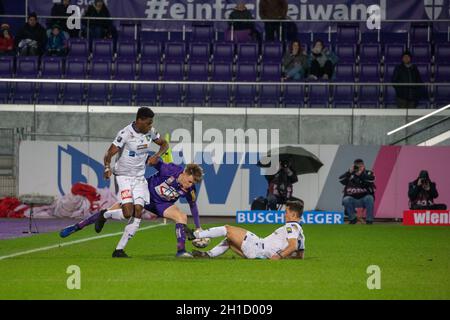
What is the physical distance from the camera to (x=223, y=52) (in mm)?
28547

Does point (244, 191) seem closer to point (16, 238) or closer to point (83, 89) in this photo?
point (83, 89)

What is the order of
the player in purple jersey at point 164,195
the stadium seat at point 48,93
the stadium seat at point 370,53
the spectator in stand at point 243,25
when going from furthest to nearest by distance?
the spectator in stand at point 243,25 < the stadium seat at point 370,53 < the stadium seat at point 48,93 < the player in purple jersey at point 164,195

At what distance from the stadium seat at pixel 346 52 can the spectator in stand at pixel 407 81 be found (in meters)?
1.55

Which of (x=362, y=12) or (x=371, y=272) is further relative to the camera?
(x=362, y=12)

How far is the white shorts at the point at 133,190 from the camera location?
1401 centimetres

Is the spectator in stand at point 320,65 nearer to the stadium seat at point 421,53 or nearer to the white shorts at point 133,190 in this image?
the stadium seat at point 421,53

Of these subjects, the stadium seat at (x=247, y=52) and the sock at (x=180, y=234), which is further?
the stadium seat at (x=247, y=52)

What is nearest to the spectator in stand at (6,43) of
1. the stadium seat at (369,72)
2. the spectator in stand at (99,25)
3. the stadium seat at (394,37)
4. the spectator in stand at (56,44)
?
the spectator in stand at (56,44)

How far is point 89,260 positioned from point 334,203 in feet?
44.0

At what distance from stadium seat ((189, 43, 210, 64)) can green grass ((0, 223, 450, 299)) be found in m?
11.3

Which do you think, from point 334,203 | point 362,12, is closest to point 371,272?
point 334,203

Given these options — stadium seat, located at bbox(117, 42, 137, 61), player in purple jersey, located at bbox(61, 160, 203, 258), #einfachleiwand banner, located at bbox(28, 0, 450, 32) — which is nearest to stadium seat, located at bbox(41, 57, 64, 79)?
stadium seat, located at bbox(117, 42, 137, 61)

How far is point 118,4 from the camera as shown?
30297 mm

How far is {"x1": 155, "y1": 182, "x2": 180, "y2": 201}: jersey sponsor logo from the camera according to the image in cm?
1426
